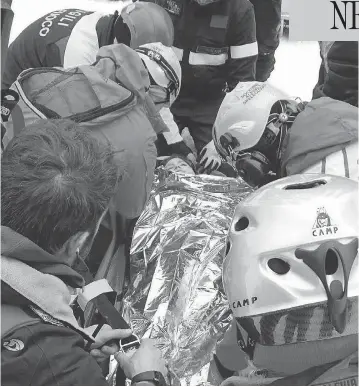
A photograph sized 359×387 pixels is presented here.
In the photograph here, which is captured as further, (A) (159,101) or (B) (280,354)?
(A) (159,101)

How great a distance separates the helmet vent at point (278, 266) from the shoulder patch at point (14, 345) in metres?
0.40

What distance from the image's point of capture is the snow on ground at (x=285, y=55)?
263cm

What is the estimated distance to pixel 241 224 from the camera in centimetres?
97

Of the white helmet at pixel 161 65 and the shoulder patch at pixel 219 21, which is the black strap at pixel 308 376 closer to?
the white helmet at pixel 161 65

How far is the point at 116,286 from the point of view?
118 centimetres

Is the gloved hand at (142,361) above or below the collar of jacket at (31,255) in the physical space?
below

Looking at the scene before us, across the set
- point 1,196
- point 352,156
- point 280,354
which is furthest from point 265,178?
point 1,196

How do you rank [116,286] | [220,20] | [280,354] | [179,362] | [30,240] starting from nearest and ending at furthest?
1. [30,240]
2. [280,354]
3. [179,362]
4. [116,286]
5. [220,20]

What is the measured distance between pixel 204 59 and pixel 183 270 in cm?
Result: 81

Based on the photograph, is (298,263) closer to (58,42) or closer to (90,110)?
(90,110)

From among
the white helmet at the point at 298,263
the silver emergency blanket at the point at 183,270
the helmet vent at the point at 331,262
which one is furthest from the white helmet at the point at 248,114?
the helmet vent at the point at 331,262

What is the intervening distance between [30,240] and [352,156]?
61 cm

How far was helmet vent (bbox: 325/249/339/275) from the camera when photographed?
2.81 feet

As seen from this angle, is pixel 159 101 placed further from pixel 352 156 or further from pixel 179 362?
pixel 179 362
